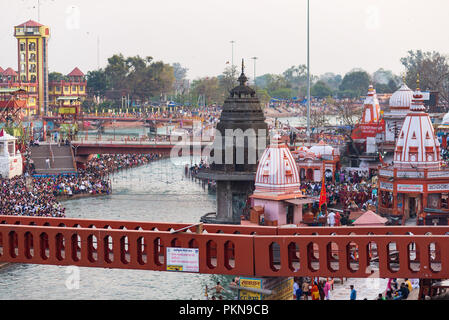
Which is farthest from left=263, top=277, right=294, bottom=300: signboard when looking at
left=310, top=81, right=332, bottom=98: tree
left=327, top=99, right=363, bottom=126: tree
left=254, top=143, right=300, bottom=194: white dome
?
left=310, top=81, right=332, bottom=98: tree

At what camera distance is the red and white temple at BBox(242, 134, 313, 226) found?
30.4m

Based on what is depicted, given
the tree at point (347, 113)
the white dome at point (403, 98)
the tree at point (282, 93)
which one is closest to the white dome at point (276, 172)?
the white dome at point (403, 98)

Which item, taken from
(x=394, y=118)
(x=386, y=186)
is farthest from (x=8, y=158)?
(x=386, y=186)

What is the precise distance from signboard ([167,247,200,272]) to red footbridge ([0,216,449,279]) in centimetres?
12

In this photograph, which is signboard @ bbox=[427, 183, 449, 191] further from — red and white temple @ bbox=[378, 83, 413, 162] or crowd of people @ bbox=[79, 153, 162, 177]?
crowd of people @ bbox=[79, 153, 162, 177]

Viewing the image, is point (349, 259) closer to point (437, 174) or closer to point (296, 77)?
point (437, 174)

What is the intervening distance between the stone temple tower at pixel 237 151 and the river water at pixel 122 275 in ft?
11.2

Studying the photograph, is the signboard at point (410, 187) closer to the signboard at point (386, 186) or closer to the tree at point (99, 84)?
the signboard at point (386, 186)

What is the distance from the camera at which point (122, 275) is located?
105 ft

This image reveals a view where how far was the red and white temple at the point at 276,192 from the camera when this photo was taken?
30406 mm
